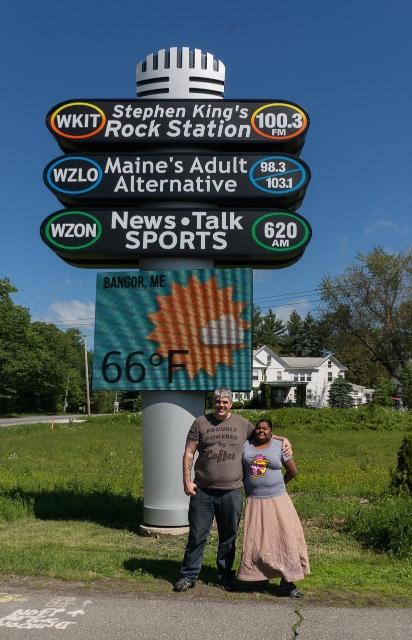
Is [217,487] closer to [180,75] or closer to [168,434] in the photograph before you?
[168,434]

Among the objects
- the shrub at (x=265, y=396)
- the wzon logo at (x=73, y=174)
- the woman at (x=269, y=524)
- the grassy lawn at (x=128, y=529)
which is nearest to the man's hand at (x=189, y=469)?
the woman at (x=269, y=524)

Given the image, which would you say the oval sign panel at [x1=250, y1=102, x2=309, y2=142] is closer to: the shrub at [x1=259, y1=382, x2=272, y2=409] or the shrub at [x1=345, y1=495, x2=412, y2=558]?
the shrub at [x1=345, y1=495, x2=412, y2=558]

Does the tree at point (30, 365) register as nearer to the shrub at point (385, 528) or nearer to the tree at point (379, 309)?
the tree at point (379, 309)

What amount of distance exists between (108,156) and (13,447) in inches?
666

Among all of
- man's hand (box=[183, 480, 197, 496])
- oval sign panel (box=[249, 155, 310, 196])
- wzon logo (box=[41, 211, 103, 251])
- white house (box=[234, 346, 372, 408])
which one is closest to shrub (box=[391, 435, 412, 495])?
oval sign panel (box=[249, 155, 310, 196])

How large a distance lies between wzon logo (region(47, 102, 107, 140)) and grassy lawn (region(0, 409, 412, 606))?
202 inches

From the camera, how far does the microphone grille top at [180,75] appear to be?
8.93 m

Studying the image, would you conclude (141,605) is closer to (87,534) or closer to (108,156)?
(87,534)

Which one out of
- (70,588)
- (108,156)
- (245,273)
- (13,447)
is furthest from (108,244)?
(13,447)

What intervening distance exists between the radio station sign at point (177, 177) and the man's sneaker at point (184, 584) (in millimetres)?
4919

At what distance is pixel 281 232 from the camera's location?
8555 millimetres

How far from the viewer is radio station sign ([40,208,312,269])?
8.57 m

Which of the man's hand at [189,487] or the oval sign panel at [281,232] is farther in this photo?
the oval sign panel at [281,232]

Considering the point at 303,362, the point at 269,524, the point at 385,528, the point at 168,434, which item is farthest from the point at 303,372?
the point at 269,524
